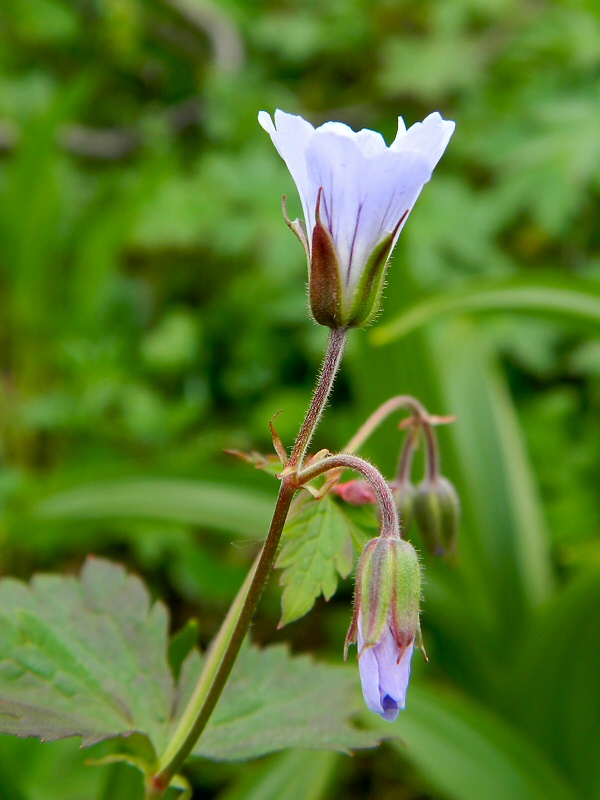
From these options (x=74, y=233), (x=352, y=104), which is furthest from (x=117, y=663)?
(x=352, y=104)

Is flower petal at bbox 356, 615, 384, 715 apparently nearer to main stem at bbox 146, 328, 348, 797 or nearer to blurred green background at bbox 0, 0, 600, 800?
main stem at bbox 146, 328, 348, 797

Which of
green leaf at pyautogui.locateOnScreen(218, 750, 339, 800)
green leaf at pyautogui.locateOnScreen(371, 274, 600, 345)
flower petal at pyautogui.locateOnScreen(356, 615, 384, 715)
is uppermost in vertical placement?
green leaf at pyautogui.locateOnScreen(371, 274, 600, 345)

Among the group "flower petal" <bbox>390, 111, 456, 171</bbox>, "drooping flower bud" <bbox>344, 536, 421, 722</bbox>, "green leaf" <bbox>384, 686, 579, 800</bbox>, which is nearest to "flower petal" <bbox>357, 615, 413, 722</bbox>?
"drooping flower bud" <bbox>344, 536, 421, 722</bbox>

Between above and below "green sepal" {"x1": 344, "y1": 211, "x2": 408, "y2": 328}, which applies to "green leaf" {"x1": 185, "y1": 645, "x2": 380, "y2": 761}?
below

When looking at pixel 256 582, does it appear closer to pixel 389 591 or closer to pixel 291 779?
pixel 389 591

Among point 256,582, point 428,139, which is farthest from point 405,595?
point 428,139

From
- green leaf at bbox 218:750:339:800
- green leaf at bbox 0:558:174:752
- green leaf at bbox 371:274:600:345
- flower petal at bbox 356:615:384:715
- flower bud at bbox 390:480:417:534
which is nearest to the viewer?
flower petal at bbox 356:615:384:715

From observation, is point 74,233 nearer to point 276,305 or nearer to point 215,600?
A: point 276,305

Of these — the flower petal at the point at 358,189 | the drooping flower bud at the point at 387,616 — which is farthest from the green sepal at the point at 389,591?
the flower petal at the point at 358,189
